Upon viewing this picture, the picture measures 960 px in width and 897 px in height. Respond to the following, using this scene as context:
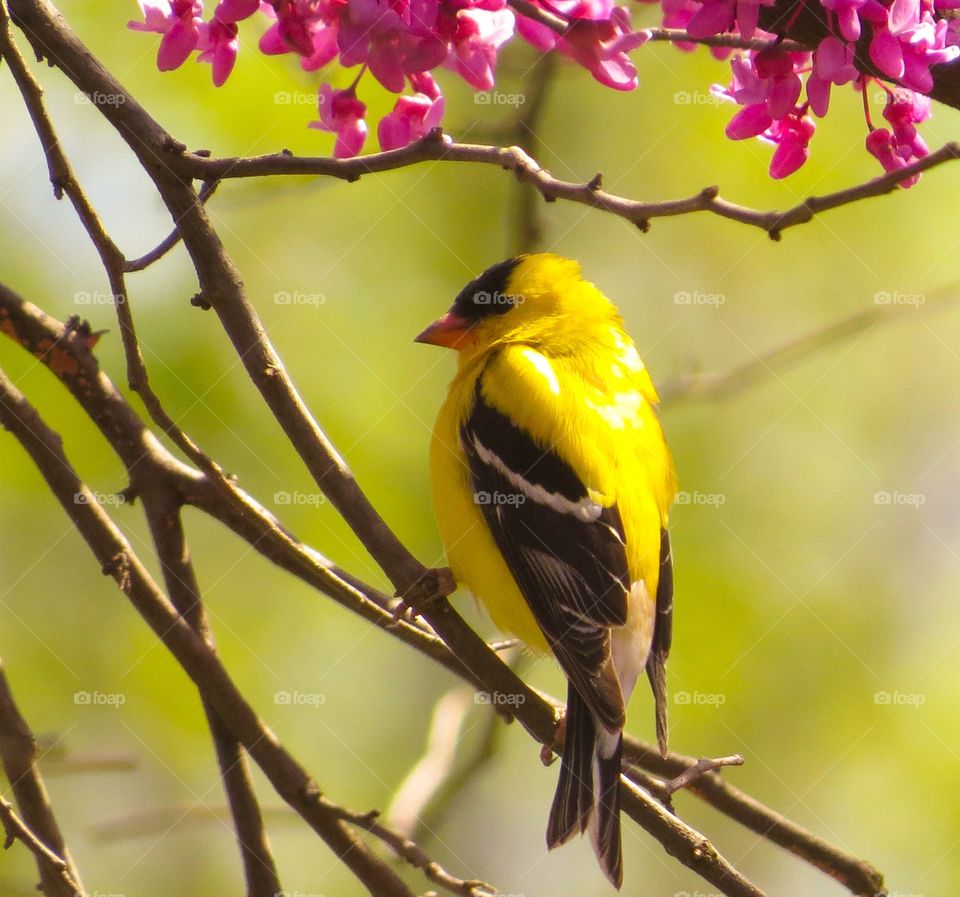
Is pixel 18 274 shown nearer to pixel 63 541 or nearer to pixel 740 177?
pixel 63 541

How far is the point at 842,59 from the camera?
2.13m

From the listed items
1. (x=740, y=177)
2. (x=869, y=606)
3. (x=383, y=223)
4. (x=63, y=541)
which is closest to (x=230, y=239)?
(x=383, y=223)

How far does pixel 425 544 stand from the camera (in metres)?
5.37

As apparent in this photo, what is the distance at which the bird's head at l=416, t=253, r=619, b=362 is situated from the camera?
4559mm
